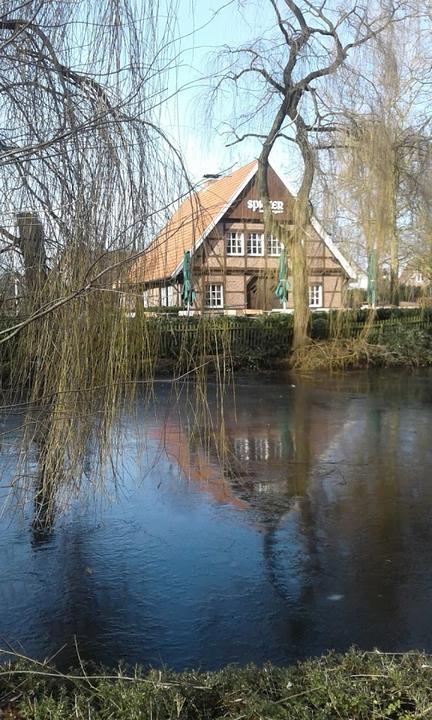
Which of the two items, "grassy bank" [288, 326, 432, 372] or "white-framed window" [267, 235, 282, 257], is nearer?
"white-framed window" [267, 235, 282, 257]

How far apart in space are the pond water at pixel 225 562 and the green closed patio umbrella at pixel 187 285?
0.70 metres

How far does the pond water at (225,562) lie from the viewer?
373 centimetres

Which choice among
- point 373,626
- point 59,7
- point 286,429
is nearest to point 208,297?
point 59,7

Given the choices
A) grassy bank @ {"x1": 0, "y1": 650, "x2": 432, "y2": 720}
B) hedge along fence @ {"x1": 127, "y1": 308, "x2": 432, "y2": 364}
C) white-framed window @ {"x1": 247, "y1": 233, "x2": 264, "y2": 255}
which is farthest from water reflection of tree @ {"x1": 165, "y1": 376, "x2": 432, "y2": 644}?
white-framed window @ {"x1": 247, "y1": 233, "x2": 264, "y2": 255}

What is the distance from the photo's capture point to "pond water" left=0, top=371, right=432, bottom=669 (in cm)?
373

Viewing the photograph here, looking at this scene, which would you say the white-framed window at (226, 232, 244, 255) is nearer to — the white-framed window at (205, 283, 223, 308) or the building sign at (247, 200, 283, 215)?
the white-framed window at (205, 283, 223, 308)

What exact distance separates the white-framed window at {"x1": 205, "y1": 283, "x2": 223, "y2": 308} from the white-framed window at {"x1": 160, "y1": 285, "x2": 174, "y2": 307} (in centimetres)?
18

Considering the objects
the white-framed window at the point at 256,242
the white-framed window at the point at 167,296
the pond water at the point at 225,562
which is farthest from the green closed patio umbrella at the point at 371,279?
the white-framed window at the point at 167,296

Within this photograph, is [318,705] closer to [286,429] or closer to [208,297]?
[208,297]

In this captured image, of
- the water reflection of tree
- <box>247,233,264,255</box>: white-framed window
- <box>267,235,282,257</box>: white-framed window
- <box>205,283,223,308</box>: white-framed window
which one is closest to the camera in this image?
<box>205,283,223,308</box>: white-framed window

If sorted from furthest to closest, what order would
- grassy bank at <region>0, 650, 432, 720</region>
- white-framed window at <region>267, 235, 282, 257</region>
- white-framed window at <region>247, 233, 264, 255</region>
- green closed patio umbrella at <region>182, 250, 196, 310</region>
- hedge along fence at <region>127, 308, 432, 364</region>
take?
1. white-framed window at <region>247, 233, 264, 255</region>
2. hedge along fence at <region>127, 308, 432, 364</region>
3. white-framed window at <region>267, 235, 282, 257</region>
4. green closed patio umbrella at <region>182, 250, 196, 310</region>
5. grassy bank at <region>0, 650, 432, 720</region>

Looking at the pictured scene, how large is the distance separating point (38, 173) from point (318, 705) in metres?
2.45

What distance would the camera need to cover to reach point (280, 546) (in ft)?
16.9

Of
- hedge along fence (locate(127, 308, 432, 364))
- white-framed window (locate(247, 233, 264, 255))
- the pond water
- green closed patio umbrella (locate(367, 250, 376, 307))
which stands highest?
white-framed window (locate(247, 233, 264, 255))
